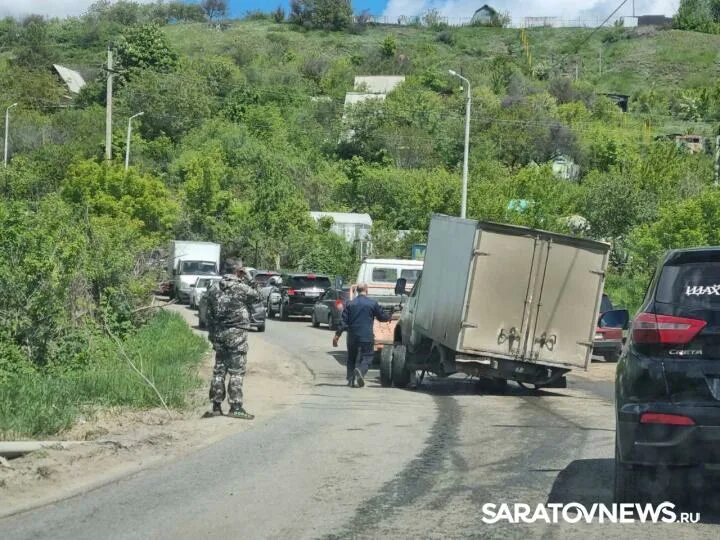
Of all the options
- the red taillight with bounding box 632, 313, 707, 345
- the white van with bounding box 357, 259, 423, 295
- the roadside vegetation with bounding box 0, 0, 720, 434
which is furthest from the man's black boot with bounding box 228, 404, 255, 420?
the white van with bounding box 357, 259, 423, 295

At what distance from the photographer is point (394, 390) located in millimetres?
19109

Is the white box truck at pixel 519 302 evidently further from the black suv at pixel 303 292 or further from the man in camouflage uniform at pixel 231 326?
the black suv at pixel 303 292

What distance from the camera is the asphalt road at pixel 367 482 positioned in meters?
7.74

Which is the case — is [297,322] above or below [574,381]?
below

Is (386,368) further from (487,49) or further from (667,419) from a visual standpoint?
(487,49)

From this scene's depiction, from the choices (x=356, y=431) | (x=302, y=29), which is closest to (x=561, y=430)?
(x=356, y=431)

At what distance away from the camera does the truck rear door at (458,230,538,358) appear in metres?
17.3

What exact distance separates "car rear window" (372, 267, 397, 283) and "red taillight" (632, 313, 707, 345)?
2208cm

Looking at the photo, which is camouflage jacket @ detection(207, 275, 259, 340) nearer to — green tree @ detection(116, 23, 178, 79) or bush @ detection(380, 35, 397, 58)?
green tree @ detection(116, 23, 178, 79)

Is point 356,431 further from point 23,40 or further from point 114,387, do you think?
point 23,40

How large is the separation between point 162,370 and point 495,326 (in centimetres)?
520

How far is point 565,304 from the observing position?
17.8 m

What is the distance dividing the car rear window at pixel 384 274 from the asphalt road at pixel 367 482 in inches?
556

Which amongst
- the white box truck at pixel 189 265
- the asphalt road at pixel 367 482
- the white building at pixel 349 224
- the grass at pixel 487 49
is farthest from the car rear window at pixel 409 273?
the grass at pixel 487 49
